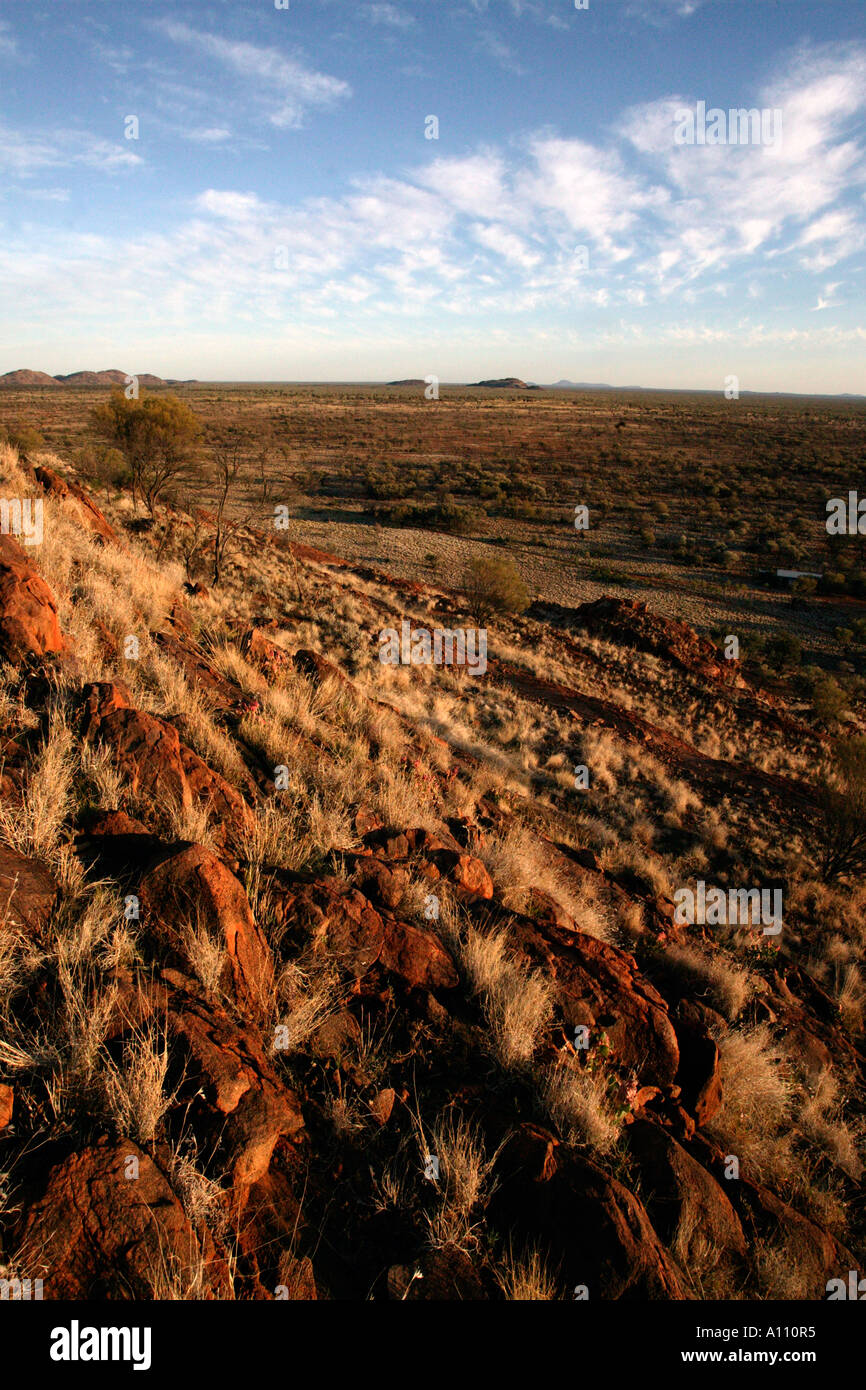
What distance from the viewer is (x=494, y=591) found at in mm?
20234

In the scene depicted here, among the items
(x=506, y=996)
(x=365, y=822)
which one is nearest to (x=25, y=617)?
(x=365, y=822)

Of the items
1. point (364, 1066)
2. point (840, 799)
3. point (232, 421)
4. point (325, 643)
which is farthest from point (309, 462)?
point (364, 1066)

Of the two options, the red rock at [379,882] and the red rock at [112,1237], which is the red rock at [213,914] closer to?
the red rock at [112,1237]

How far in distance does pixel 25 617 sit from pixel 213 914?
2.95m

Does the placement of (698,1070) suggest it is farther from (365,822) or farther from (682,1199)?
(365,822)

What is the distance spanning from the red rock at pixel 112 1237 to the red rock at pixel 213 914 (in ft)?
2.66

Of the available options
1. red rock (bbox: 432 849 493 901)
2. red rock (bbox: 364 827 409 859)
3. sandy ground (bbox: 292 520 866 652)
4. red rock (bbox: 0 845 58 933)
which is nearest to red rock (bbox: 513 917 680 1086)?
red rock (bbox: 432 849 493 901)

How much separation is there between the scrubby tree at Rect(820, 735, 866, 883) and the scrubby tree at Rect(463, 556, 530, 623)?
37.6 ft

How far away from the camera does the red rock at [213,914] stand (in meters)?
2.76

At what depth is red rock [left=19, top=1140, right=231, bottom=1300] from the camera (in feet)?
5.82

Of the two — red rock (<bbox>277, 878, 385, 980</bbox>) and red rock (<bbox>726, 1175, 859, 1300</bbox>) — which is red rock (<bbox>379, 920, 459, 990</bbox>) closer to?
red rock (<bbox>277, 878, 385, 980</bbox>)

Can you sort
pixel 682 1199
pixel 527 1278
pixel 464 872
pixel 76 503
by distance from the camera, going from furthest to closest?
pixel 76 503 → pixel 464 872 → pixel 682 1199 → pixel 527 1278

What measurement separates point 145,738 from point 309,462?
48489 millimetres
